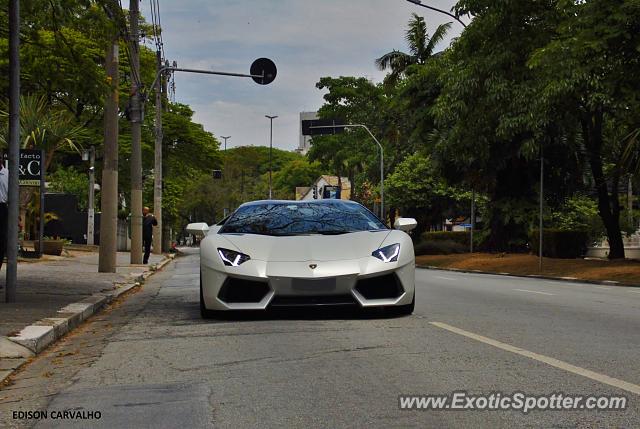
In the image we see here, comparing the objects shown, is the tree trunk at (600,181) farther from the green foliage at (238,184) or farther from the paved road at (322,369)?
the green foliage at (238,184)

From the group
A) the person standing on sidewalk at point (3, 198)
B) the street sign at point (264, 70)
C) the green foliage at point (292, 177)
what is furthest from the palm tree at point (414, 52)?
the green foliage at point (292, 177)

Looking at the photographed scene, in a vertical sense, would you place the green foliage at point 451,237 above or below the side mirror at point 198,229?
below

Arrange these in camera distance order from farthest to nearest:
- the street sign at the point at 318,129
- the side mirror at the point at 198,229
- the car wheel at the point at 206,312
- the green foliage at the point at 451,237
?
the green foliage at the point at 451,237
the street sign at the point at 318,129
the side mirror at the point at 198,229
the car wheel at the point at 206,312

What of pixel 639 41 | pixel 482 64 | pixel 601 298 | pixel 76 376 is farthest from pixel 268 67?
pixel 76 376

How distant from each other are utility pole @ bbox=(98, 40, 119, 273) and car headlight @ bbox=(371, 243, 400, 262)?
34.2 ft

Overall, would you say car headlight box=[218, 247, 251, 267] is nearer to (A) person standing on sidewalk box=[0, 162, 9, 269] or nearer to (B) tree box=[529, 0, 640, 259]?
(A) person standing on sidewalk box=[0, 162, 9, 269]

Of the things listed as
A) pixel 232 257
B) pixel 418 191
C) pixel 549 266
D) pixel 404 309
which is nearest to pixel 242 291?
pixel 232 257

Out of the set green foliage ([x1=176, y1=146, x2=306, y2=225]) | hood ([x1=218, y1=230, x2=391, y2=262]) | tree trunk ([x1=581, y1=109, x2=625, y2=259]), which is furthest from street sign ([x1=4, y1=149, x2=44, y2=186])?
green foliage ([x1=176, y1=146, x2=306, y2=225])

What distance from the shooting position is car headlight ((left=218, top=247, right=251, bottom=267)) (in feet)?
25.8

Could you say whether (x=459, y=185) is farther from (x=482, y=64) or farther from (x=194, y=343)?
(x=194, y=343)

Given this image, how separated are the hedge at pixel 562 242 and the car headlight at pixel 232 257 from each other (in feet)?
80.4

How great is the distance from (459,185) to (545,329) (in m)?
28.2

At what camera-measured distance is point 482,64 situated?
23.4 metres

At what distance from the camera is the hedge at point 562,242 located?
30.9 m
